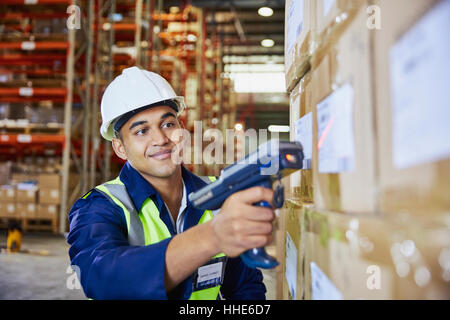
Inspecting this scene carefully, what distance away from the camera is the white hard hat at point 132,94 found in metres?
1.54

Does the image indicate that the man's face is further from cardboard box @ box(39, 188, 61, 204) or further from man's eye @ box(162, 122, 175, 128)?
cardboard box @ box(39, 188, 61, 204)

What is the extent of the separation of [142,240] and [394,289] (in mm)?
977

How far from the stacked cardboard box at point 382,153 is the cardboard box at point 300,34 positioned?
0.14 meters

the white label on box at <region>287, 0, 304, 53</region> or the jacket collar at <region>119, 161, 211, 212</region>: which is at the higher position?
the white label on box at <region>287, 0, 304, 53</region>

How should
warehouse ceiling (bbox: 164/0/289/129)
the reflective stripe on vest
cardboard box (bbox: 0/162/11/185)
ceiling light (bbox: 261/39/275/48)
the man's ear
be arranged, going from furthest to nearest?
ceiling light (bbox: 261/39/275/48) < warehouse ceiling (bbox: 164/0/289/129) < cardboard box (bbox: 0/162/11/185) < the man's ear < the reflective stripe on vest

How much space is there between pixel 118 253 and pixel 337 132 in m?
0.68

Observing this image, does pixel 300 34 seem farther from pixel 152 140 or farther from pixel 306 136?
pixel 152 140

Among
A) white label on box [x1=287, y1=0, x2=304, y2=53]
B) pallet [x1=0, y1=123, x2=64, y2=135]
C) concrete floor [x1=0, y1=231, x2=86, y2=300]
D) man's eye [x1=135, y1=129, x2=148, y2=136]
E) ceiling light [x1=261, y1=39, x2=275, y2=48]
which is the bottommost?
concrete floor [x1=0, y1=231, x2=86, y2=300]

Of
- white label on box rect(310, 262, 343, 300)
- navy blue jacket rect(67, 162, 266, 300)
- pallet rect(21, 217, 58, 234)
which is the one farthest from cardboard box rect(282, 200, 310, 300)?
pallet rect(21, 217, 58, 234)

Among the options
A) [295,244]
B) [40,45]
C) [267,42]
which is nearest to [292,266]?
[295,244]

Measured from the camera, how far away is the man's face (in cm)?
159
